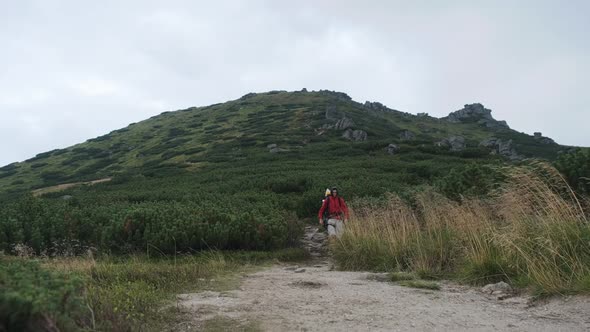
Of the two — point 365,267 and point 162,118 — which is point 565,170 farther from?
point 162,118

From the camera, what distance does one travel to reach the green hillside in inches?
399

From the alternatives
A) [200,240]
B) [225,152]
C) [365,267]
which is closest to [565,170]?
[365,267]

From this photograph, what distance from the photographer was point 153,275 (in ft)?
21.1

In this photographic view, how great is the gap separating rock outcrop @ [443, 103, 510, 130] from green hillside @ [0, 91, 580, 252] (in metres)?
0.34

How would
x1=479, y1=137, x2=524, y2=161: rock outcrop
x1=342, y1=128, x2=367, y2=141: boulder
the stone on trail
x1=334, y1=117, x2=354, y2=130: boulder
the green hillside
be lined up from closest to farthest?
the stone on trail
the green hillside
x1=479, y1=137, x2=524, y2=161: rock outcrop
x1=342, y1=128, x2=367, y2=141: boulder
x1=334, y1=117, x2=354, y2=130: boulder

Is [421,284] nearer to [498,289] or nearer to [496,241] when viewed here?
[498,289]

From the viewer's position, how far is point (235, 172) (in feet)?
94.1

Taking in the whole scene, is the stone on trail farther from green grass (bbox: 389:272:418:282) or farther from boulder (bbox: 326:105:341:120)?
boulder (bbox: 326:105:341:120)

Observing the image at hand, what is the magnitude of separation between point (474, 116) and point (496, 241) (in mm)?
80059

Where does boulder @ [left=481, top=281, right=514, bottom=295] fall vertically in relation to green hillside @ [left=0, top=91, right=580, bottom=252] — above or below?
below

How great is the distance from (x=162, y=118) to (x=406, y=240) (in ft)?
259

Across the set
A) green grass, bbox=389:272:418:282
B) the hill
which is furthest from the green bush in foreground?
the hill

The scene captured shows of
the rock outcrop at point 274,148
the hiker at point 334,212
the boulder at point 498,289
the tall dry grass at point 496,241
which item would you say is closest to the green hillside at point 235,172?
the rock outcrop at point 274,148

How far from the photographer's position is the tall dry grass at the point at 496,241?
5.31 meters
